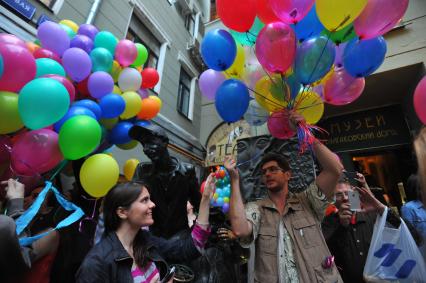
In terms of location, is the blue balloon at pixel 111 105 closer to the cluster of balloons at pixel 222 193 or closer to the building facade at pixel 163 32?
the building facade at pixel 163 32

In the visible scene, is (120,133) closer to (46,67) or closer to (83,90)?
(83,90)

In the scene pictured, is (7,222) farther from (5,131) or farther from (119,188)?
(5,131)

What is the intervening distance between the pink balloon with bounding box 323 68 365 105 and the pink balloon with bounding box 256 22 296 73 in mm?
677

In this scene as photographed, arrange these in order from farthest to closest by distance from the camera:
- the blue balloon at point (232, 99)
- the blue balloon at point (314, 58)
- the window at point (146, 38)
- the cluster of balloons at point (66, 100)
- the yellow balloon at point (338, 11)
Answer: the window at point (146, 38), the blue balloon at point (232, 99), the cluster of balloons at point (66, 100), the blue balloon at point (314, 58), the yellow balloon at point (338, 11)

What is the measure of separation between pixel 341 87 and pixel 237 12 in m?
1.30

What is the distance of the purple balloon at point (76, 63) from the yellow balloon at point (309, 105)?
8.18ft

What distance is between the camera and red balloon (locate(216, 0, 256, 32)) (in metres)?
2.12

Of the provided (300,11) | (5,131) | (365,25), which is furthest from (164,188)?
(365,25)

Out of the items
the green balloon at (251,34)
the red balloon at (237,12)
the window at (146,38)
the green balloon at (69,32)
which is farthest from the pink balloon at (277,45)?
the window at (146,38)

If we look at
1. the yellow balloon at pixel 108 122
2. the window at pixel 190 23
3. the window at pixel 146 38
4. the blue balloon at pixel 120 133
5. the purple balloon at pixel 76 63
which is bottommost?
the blue balloon at pixel 120 133

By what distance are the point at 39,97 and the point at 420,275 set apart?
3241 millimetres

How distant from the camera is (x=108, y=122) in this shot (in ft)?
10.9

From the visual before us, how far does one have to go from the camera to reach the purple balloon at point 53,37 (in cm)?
278

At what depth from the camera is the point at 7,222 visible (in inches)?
49.9
